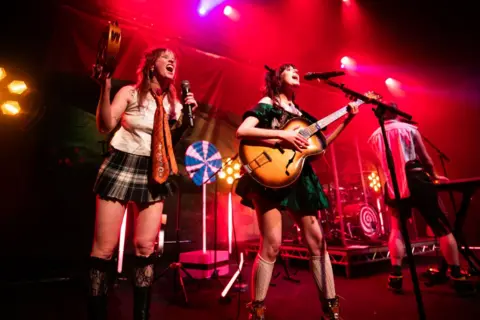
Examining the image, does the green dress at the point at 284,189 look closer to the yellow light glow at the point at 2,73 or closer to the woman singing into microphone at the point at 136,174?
the woman singing into microphone at the point at 136,174

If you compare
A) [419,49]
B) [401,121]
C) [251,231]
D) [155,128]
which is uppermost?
[419,49]

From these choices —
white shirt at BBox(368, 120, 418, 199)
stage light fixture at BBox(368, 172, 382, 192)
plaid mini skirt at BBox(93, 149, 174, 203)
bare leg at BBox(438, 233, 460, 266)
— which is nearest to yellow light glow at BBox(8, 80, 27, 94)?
plaid mini skirt at BBox(93, 149, 174, 203)

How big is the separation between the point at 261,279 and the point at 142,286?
0.88 m

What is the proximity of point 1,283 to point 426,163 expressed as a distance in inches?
271

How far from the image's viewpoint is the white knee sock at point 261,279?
6.41ft

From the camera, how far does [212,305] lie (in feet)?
10.0

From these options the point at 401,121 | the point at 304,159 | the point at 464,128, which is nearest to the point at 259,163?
the point at 304,159

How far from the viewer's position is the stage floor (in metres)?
2.63

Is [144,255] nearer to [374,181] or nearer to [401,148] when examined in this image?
[401,148]

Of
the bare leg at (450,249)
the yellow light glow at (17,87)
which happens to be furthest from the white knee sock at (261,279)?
the yellow light glow at (17,87)

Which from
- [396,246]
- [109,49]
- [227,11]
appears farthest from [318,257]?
[227,11]

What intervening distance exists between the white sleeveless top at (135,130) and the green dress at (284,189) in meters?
0.81

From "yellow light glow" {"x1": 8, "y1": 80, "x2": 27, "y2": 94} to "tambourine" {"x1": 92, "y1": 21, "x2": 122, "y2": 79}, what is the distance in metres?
4.57

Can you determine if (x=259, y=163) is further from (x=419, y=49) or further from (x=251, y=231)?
(x=419, y=49)
